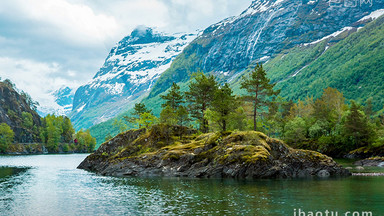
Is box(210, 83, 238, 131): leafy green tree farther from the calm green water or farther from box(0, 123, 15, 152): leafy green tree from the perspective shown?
box(0, 123, 15, 152): leafy green tree

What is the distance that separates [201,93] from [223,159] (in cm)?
3101

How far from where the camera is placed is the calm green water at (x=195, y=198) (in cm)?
3609

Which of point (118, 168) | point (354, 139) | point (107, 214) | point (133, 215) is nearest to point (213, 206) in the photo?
point (133, 215)

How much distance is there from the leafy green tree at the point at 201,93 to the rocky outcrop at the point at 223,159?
12.3m

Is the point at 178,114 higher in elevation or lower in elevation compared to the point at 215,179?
higher

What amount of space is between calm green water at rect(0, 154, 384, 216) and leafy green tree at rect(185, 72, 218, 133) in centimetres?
3855

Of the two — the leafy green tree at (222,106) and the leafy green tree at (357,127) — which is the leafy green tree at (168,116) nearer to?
the leafy green tree at (222,106)

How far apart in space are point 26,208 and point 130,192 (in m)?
15.0

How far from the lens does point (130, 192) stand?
49656 mm

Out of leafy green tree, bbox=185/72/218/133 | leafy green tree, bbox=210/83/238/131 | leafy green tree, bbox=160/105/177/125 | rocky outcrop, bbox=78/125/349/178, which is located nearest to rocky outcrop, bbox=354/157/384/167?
rocky outcrop, bbox=78/125/349/178

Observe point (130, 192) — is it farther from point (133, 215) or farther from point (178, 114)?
point (178, 114)

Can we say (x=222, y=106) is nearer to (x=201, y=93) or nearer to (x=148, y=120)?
(x=201, y=93)

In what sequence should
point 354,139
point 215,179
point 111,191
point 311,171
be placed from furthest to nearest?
point 354,139, point 311,171, point 215,179, point 111,191

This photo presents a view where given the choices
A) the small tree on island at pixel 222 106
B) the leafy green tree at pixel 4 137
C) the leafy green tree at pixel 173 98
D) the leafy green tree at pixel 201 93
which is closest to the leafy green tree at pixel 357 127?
the leafy green tree at pixel 201 93
